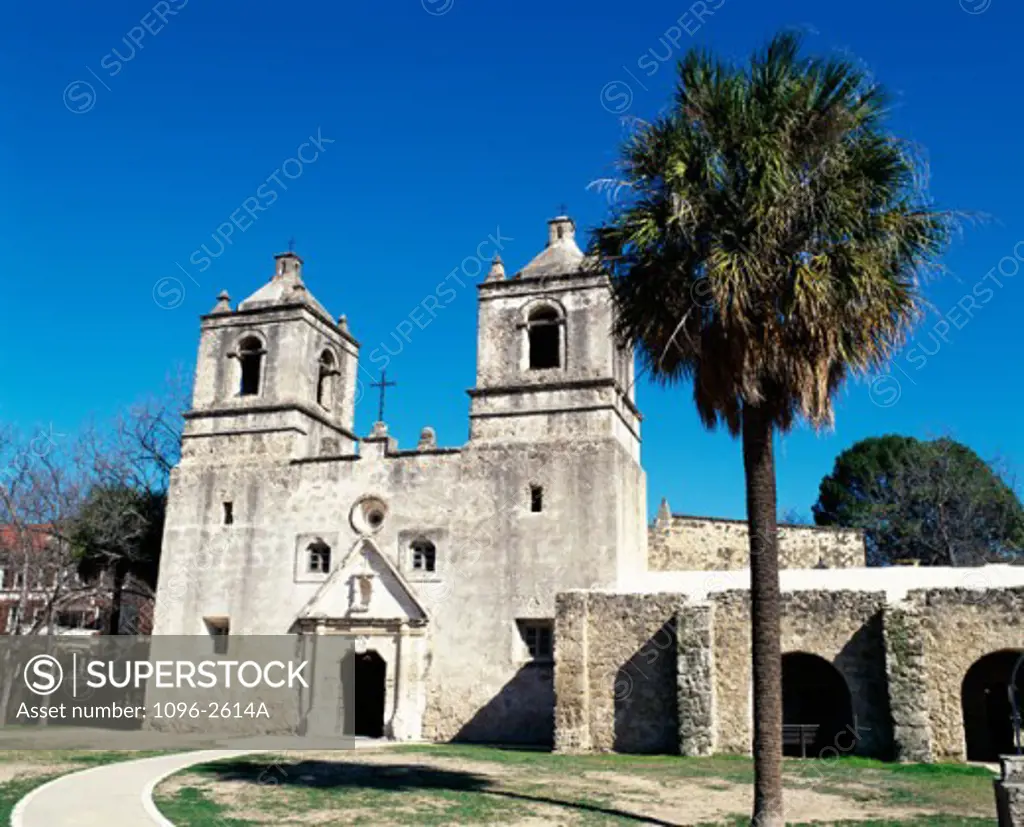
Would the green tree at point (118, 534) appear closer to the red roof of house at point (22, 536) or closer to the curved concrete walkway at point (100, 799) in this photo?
the red roof of house at point (22, 536)

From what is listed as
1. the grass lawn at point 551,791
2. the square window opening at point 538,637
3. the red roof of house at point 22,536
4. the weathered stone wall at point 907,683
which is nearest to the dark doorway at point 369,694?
the square window opening at point 538,637

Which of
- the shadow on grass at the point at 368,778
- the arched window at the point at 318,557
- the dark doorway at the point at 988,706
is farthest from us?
the arched window at the point at 318,557

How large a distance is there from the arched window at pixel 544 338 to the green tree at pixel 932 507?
21431mm

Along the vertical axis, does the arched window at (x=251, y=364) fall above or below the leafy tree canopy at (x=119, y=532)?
above

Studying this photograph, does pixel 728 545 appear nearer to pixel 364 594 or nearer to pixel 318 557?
pixel 364 594

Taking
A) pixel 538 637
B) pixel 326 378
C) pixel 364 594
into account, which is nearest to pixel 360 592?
pixel 364 594

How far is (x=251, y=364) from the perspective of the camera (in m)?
29.2

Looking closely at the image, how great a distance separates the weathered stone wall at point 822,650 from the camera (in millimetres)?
18422

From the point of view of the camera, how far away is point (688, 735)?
18.9 meters

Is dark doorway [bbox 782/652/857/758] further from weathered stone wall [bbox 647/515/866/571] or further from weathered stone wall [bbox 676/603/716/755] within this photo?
weathered stone wall [bbox 647/515/866/571]

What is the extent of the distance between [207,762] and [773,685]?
11.4m

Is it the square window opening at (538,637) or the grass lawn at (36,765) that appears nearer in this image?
the grass lawn at (36,765)

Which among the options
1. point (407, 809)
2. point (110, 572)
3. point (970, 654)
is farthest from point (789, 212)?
point (110, 572)

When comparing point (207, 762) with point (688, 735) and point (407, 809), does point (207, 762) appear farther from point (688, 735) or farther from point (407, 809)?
point (688, 735)
